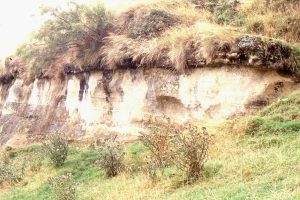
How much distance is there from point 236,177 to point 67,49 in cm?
1099

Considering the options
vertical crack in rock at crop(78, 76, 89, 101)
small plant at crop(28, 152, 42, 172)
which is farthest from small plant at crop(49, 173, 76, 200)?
vertical crack in rock at crop(78, 76, 89, 101)

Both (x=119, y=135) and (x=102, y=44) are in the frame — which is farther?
(x=102, y=44)

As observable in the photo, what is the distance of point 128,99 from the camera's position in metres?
14.8

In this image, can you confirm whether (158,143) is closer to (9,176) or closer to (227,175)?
(227,175)

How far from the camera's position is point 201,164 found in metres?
8.76

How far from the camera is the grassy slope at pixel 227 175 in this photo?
699 cm

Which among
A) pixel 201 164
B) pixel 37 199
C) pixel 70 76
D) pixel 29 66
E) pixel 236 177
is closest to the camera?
pixel 236 177

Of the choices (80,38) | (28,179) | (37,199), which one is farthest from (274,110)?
(80,38)

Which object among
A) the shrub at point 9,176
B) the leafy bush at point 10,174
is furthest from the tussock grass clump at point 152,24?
the shrub at point 9,176

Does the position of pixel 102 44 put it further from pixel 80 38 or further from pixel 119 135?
pixel 119 135

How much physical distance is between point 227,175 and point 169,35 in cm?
713

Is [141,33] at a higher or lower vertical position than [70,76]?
higher

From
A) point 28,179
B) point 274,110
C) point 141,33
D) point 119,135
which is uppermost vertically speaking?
point 141,33

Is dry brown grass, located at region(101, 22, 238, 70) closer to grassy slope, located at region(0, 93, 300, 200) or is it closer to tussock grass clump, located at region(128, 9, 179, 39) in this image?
tussock grass clump, located at region(128, 9, 179, 39)
